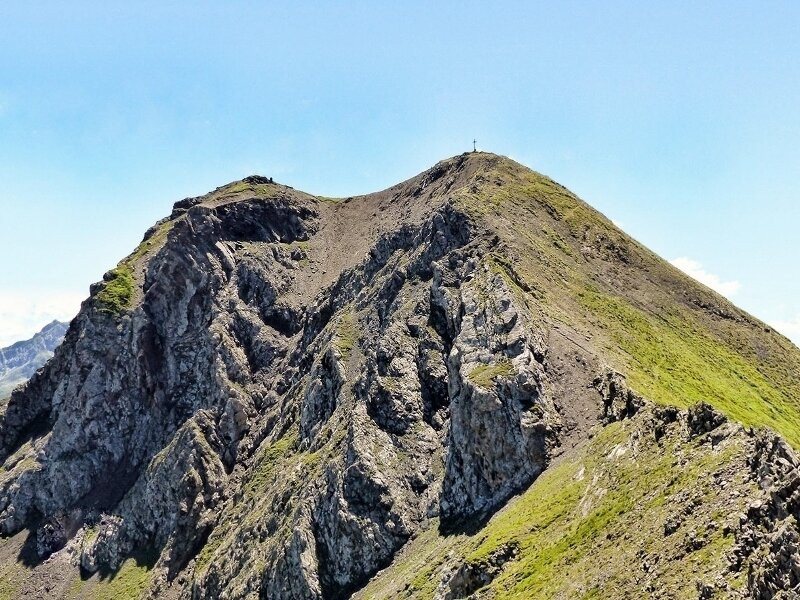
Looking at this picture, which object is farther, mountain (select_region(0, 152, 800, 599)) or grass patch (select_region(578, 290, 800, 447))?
grass patch (select_region(578, 290, 800, 447))

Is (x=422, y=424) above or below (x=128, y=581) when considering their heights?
above

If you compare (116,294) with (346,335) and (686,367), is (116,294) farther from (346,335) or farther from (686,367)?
(686,367)

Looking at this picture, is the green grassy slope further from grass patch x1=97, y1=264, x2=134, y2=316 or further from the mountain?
grass patch x1=97, y1=264, x2=134, y2=316

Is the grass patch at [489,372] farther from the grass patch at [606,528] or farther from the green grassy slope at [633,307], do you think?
the grass patch at [606,528]

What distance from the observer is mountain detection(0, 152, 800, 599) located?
51.9 metres

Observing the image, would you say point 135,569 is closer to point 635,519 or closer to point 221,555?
point 221,555

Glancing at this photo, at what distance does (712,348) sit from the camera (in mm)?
118938

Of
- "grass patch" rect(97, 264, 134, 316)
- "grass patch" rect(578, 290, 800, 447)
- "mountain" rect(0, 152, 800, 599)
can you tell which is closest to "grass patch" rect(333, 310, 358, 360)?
"mountain" rect(0, 152, 800, 599)

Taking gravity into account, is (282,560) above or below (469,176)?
below

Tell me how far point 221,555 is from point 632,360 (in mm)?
82088

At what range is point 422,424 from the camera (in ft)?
355

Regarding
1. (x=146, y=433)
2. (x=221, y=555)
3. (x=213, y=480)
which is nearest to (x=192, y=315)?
(x=146, y=433)

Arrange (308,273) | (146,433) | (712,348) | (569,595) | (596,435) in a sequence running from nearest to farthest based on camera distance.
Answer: (569,595)
(596,435)
(712,348)
(146,433)
(308,273)

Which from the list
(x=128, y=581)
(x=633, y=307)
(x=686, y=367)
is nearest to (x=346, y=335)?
(x=633, y=307)
